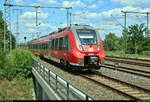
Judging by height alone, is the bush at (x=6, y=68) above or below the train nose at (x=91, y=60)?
below

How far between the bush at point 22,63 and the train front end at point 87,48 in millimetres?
8401

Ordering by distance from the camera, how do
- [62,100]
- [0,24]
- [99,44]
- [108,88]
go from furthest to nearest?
[0,24] < [99,44] < [108,88] < [62,100]

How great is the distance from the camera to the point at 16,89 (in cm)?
1848

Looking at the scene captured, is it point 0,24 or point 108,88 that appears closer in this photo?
point 108,88

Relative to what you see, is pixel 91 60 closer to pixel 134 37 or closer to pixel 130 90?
pixel 130 90

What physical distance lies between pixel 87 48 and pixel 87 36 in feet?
3.38

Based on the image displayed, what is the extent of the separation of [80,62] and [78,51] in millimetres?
736

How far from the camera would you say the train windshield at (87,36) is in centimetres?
1409

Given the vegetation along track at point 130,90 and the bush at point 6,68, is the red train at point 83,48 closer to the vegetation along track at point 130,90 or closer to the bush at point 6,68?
the vegetation along track at point 130,90

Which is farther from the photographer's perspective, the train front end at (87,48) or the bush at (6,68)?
the bush at (6,68)

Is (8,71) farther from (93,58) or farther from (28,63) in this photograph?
(93,58)

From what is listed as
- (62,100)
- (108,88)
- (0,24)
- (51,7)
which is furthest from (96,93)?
(0,24)

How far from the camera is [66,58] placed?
15.0 metres

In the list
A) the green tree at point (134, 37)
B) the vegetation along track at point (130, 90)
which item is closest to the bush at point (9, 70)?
the vegetation along track at point (130, 90)
